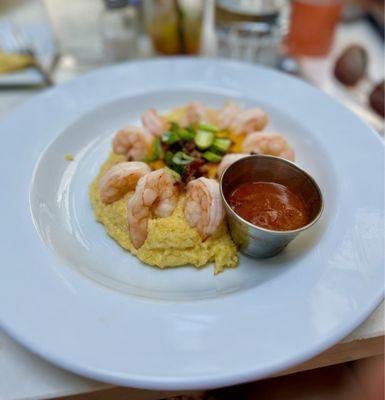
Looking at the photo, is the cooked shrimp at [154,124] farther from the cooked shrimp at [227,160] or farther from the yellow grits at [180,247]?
the yellow grits at [180,247]

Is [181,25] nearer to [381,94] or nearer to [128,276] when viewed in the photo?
[381,94]

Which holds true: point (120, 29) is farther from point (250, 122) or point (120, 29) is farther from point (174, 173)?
point (174, 173)

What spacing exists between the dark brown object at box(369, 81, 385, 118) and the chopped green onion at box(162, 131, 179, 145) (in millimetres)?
1650

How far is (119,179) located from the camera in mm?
2131

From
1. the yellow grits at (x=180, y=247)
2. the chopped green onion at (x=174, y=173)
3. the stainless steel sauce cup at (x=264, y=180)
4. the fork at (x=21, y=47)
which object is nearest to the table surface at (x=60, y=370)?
the stainless steel sauce cup at (x=264, y=180)

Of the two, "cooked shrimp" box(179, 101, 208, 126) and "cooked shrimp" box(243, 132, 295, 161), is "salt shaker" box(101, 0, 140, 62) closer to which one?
"cooked shrimp" box(179, 101, 208, 126)

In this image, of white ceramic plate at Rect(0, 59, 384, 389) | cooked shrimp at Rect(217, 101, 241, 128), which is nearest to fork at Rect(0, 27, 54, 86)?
white ceramic plate at Rect(0, 59, 384, 389)

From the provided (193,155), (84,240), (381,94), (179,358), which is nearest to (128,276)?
(84,240)

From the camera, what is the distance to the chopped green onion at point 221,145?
2439 millimetres

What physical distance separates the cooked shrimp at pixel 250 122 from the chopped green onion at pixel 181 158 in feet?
1.48

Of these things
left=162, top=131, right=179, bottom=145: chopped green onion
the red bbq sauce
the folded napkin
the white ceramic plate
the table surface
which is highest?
the folded napkin

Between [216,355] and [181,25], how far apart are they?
299cm

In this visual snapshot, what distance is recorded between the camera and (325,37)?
376 cm

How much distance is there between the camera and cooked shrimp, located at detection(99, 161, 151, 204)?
213 centimetres
